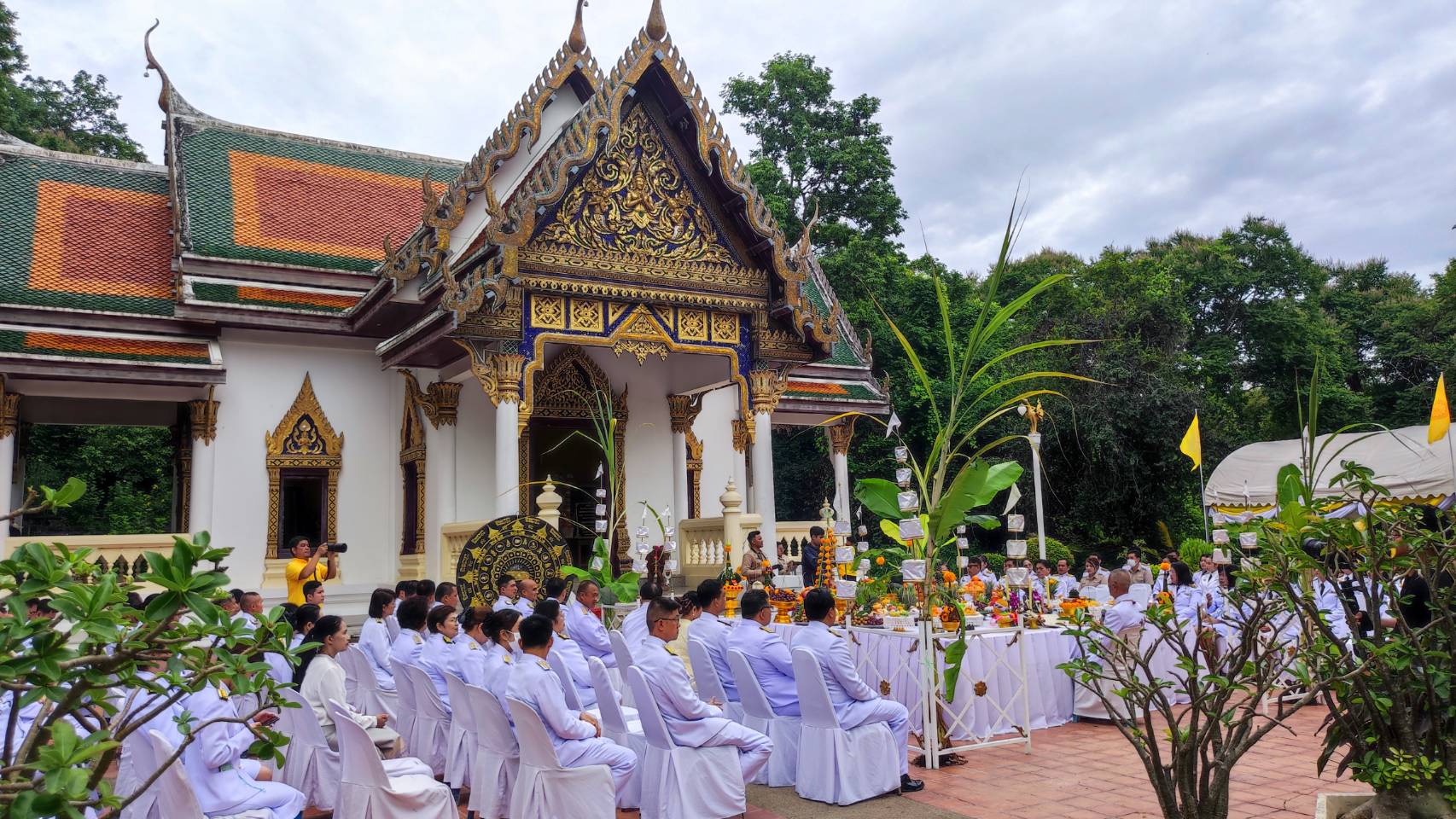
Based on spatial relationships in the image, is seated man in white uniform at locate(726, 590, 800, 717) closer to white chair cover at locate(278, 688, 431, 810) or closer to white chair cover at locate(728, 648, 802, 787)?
white chair cover at locate(728, 648, 802, 787)

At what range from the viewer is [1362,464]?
13914 mm

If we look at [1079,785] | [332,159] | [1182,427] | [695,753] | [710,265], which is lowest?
[1079,785]

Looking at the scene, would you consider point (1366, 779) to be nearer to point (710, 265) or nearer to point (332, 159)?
point (710, 265)

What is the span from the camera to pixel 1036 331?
25828 mm

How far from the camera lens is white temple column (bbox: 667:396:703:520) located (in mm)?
14383

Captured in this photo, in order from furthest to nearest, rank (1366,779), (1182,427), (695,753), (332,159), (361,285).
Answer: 1. (1182,427)
2. (332,159)
3. (361,285)
4. (695,753)
5. (1366,779)

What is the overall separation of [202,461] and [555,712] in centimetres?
873

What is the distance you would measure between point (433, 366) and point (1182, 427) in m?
15.7

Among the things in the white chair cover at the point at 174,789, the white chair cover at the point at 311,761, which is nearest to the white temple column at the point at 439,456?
the white chair cover at the point at 311,761

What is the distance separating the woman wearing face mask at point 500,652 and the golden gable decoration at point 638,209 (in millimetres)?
6133

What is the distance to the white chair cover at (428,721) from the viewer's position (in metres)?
6.50

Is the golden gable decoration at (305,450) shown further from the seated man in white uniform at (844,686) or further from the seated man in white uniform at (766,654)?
the seated man in white uniform at (844,686)

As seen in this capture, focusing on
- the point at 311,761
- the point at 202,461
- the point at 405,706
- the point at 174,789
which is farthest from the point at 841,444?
the point at 174,789

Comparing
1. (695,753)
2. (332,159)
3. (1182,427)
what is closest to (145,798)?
(695,753)
